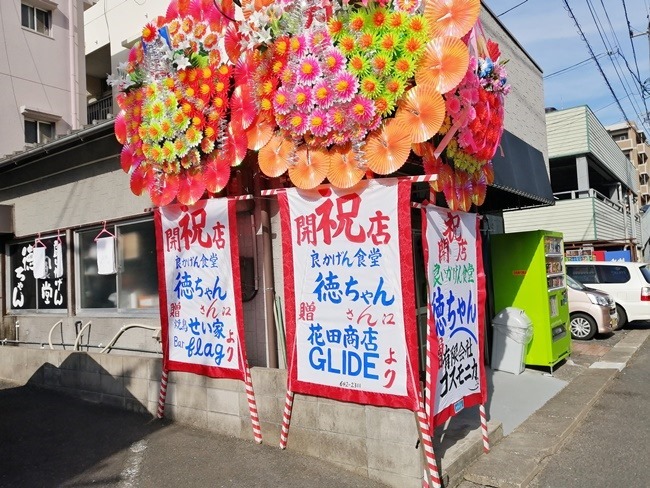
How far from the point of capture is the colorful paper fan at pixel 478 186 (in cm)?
545

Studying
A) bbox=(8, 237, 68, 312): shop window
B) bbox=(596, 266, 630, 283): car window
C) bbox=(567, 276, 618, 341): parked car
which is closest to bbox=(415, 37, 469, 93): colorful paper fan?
bbox=(8, 237, 68, 312): shop window

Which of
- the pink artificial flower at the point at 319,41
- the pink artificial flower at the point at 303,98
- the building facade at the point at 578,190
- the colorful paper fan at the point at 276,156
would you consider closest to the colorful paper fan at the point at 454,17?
the pink artificial flower at the point at 319,41

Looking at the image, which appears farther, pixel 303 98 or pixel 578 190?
pixel 578 190

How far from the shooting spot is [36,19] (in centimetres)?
1912

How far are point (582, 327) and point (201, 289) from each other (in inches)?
372

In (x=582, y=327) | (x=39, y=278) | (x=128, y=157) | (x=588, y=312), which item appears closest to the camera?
(x=128, y=157)

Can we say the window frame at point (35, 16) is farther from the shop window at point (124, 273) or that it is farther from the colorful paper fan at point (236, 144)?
the colorful paper fan at point (236, 144)

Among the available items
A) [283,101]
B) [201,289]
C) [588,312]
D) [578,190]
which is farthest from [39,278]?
[578,190]

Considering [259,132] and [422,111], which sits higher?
[259,132]

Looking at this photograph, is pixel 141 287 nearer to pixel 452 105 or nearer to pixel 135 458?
pixel 135 458

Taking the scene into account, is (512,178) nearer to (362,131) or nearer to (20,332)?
(362,131)

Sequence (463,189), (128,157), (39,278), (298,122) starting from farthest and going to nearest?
(39,278) < (128,157) < (463,189) < (298,122)

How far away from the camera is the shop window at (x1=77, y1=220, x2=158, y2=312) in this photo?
24.1 ft

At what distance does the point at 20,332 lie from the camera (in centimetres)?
958
